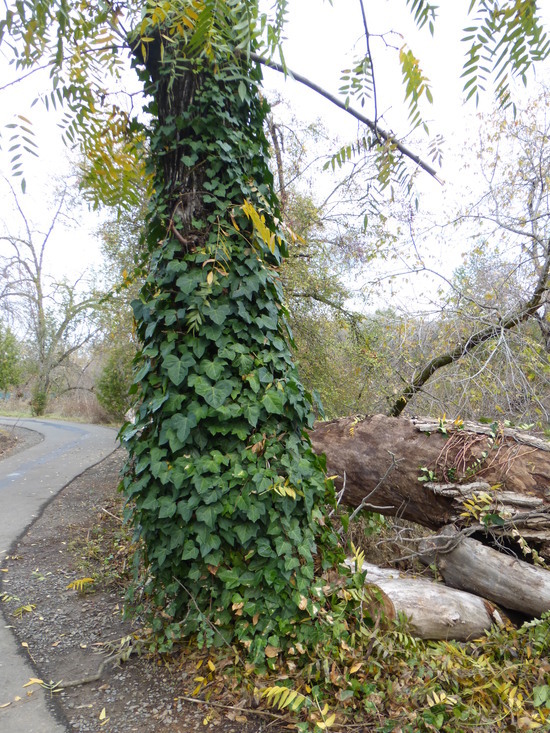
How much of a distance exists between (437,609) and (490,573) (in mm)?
569

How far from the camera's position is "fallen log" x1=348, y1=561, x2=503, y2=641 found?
3.43 meters

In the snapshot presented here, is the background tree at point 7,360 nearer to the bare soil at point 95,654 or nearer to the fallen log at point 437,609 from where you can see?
the bare soil at point 95,654

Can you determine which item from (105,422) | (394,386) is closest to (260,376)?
(394,386)

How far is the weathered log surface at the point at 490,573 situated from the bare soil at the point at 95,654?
2.04 m

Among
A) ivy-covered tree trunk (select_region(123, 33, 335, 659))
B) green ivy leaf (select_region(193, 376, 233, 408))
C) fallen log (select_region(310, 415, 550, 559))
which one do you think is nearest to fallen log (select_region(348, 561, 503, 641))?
fallen log (select_region(310, 415, 550, 559))

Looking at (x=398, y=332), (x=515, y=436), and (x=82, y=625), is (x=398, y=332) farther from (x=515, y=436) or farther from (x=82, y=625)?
(x=82, y=625)

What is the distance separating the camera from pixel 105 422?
21.8 meters

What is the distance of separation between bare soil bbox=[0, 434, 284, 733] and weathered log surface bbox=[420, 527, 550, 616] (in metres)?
2.04

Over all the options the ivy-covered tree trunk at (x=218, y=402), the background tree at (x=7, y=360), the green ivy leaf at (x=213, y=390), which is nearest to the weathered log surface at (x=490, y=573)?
the ivy-covered tree trunk at (x=218, y=402)

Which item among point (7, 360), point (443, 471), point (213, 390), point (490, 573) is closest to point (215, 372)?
point (213, 390)

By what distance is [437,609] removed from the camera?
11.6 feet

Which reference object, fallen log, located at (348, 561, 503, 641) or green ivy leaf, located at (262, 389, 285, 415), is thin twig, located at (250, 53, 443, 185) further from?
fallen log, located at (348, 561, 503, 641)

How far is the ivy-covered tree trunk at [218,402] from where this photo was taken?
2.75m

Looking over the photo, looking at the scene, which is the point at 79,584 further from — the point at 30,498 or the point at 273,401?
the point at 30,498
